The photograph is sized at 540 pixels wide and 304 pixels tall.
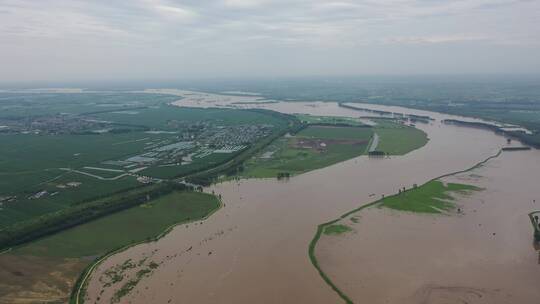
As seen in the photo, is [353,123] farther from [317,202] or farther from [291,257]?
[291,257]

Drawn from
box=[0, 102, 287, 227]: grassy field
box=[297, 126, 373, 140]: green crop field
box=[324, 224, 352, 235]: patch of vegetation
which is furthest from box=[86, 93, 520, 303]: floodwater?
box=[297, 126, 373, 140]: green crop field

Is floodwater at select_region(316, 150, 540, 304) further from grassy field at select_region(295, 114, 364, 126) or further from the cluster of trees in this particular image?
grassy field at select_region(295, 114, 364, 126)

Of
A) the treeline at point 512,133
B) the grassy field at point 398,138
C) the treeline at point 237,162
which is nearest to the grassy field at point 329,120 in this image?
the grassy field at point 398,138

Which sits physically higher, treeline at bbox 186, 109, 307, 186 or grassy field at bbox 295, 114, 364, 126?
grassy field at bbox 295, 114, 364, 126

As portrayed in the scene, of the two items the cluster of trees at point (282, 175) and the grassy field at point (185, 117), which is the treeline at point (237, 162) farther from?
the grassy field at point (185, 117)

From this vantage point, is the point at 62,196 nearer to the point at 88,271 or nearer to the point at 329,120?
the point at 88,271

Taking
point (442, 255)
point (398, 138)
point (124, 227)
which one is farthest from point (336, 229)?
point (398, 138)
